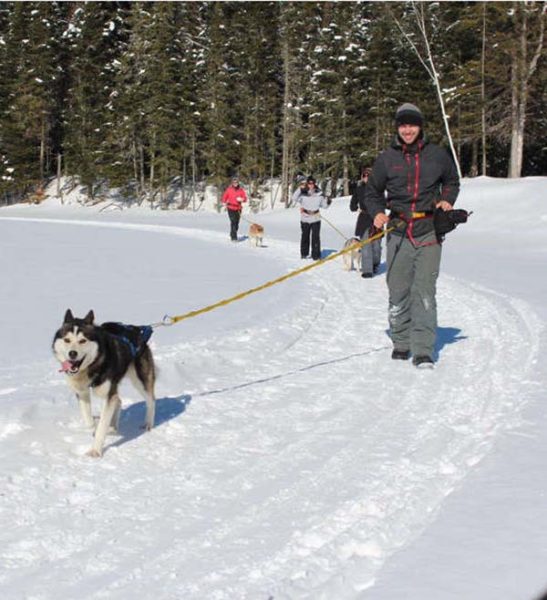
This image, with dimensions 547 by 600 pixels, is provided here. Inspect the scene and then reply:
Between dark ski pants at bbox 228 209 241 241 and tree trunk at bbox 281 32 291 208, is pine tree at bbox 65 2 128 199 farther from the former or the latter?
dark ski pants at bbox 228 209 241 241

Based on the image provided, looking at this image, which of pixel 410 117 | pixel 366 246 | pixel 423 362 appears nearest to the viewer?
pixel 410 117

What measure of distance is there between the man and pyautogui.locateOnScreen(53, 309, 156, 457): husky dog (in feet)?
8.50

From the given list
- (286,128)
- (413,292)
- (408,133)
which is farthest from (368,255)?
(286,128)

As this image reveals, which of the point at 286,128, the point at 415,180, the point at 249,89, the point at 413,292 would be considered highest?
the point at 249,89

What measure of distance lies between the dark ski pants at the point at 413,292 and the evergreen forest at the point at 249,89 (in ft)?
87.2

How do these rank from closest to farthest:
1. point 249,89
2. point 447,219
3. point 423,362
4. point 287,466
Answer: point 287,466 → point 447,219 → point 423,362 → point 249,89

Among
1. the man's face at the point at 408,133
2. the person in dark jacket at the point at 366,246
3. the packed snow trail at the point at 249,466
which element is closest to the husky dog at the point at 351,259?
the person in dark jacket at the point at 366,246

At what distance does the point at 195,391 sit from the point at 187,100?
41.0 meters

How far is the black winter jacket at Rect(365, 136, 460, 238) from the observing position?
584 cm

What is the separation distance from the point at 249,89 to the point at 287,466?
44033mm

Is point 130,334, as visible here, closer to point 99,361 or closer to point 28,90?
point 99,361

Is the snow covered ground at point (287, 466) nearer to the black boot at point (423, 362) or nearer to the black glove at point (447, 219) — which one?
the black boot at point (423, 362)

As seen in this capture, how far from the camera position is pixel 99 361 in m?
4.05

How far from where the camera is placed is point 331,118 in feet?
128
